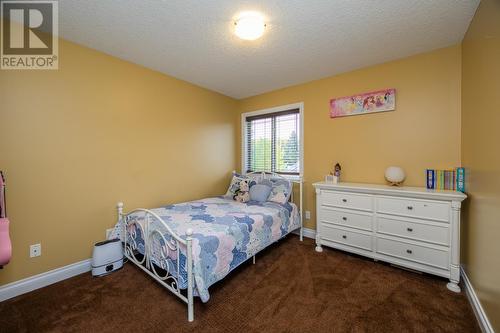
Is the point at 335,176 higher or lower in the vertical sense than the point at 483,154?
lower

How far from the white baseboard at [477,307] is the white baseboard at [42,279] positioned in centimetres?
349

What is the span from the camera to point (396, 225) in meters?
2.19

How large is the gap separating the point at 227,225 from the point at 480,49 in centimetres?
260

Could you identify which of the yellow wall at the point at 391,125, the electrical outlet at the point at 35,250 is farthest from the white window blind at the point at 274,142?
the electrical outlet at the point at 35,250

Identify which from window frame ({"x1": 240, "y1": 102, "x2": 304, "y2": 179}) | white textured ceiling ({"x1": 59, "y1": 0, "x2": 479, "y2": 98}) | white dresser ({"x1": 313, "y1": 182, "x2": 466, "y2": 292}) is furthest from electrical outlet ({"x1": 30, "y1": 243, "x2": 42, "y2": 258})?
white dresser ({"x1": 313, "y1": 182, "x2": 466, "y2": 292})

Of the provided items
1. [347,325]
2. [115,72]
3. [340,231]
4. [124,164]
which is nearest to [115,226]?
[124,164]

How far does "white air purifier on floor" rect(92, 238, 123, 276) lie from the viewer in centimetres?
210

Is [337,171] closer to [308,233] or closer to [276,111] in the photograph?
[308,233]

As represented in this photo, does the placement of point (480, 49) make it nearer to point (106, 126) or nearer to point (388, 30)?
point (388, 30)

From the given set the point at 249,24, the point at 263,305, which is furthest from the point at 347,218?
the point at 249,24

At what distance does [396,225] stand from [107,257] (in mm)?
3109

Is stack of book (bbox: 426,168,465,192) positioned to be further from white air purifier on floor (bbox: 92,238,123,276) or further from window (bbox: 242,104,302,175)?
white air purifier on floor (bbox: 92,238,123,276)

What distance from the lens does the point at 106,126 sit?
235 centimetres

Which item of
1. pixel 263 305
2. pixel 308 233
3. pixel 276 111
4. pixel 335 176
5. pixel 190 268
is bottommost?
pixel 263 305
